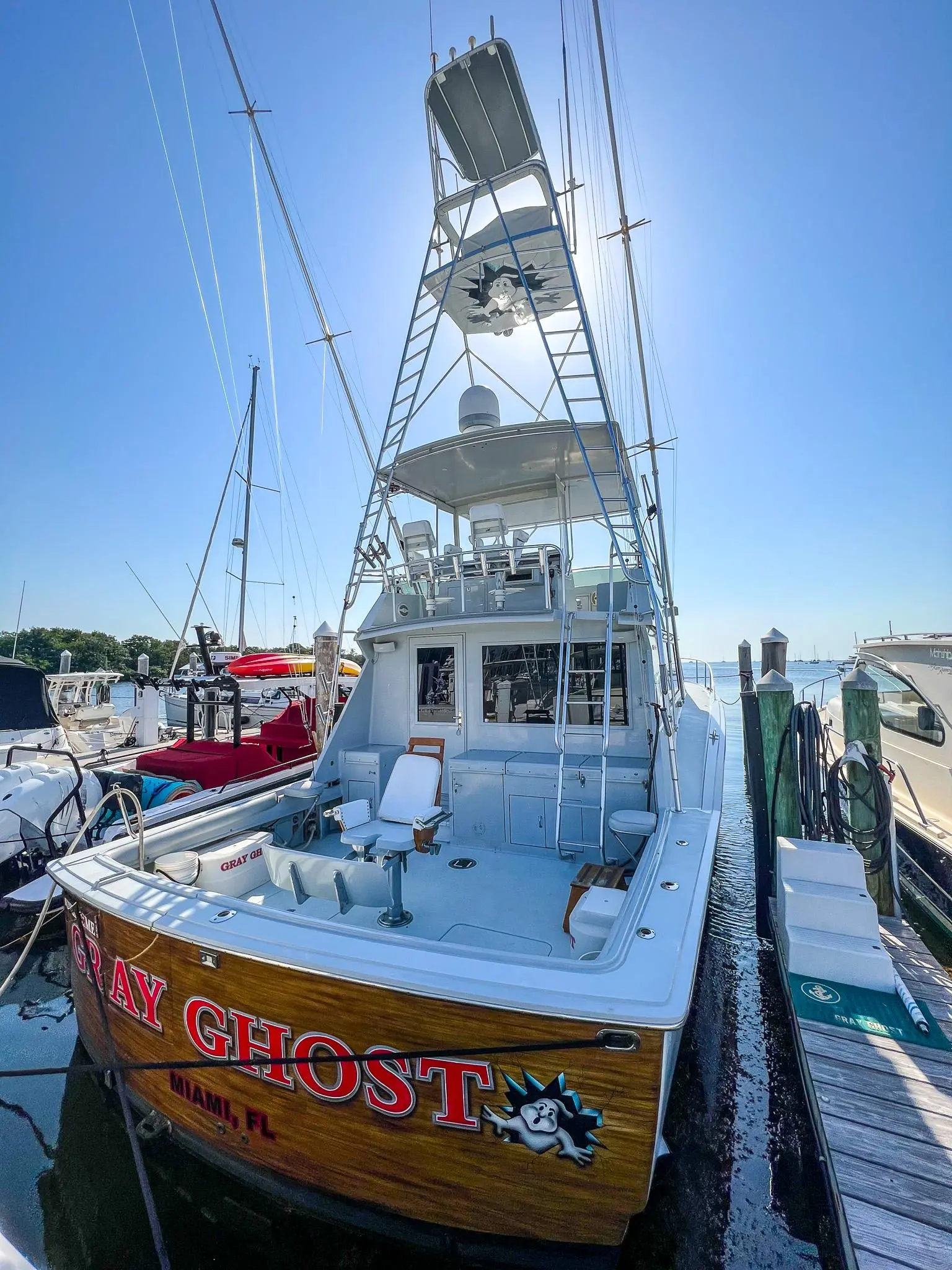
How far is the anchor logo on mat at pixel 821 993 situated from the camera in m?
3.23

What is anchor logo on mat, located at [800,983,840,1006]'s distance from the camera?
10.6 ft

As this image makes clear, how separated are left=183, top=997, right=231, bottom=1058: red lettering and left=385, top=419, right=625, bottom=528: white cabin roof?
14.4 ft

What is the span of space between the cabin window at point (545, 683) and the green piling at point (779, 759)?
118 cm

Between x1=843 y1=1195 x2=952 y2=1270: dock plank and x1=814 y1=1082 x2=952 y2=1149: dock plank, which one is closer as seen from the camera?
x1=843 y1=1195 x2=952 y2=1270: dock plank

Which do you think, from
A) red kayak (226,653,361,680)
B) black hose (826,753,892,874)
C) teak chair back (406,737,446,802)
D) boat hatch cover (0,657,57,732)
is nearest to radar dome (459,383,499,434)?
teak chair back (406,737,446,802)

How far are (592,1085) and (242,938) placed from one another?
1559 millimetres

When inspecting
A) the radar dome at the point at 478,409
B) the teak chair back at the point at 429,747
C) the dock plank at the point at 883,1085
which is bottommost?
the dock plank at the point at 883,1085

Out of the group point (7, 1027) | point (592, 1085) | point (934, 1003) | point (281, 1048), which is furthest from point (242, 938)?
point (934, 1003)

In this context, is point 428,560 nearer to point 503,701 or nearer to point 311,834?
point 503,701

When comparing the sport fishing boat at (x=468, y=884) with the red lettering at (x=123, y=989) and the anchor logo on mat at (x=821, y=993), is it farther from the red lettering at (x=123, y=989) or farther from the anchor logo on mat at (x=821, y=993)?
the anchor logo on mat at (x=821, y=993)

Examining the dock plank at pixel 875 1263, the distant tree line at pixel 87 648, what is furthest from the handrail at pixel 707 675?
the distant tree line at pixel 87 648

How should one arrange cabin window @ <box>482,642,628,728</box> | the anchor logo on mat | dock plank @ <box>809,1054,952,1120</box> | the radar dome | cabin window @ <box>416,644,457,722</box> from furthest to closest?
the radar dome
cabin window @ <box>416,644,457,722</box>
cabin window @ <box>482,642,628,728</box>
the anchor logo on mat
dock plank @ <box>809,1054,952,1120</box>

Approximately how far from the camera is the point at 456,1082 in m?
2.18

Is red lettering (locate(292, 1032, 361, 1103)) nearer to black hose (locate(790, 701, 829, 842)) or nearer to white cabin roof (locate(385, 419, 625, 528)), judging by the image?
black hose (locate(790, 701, 829, 842))
